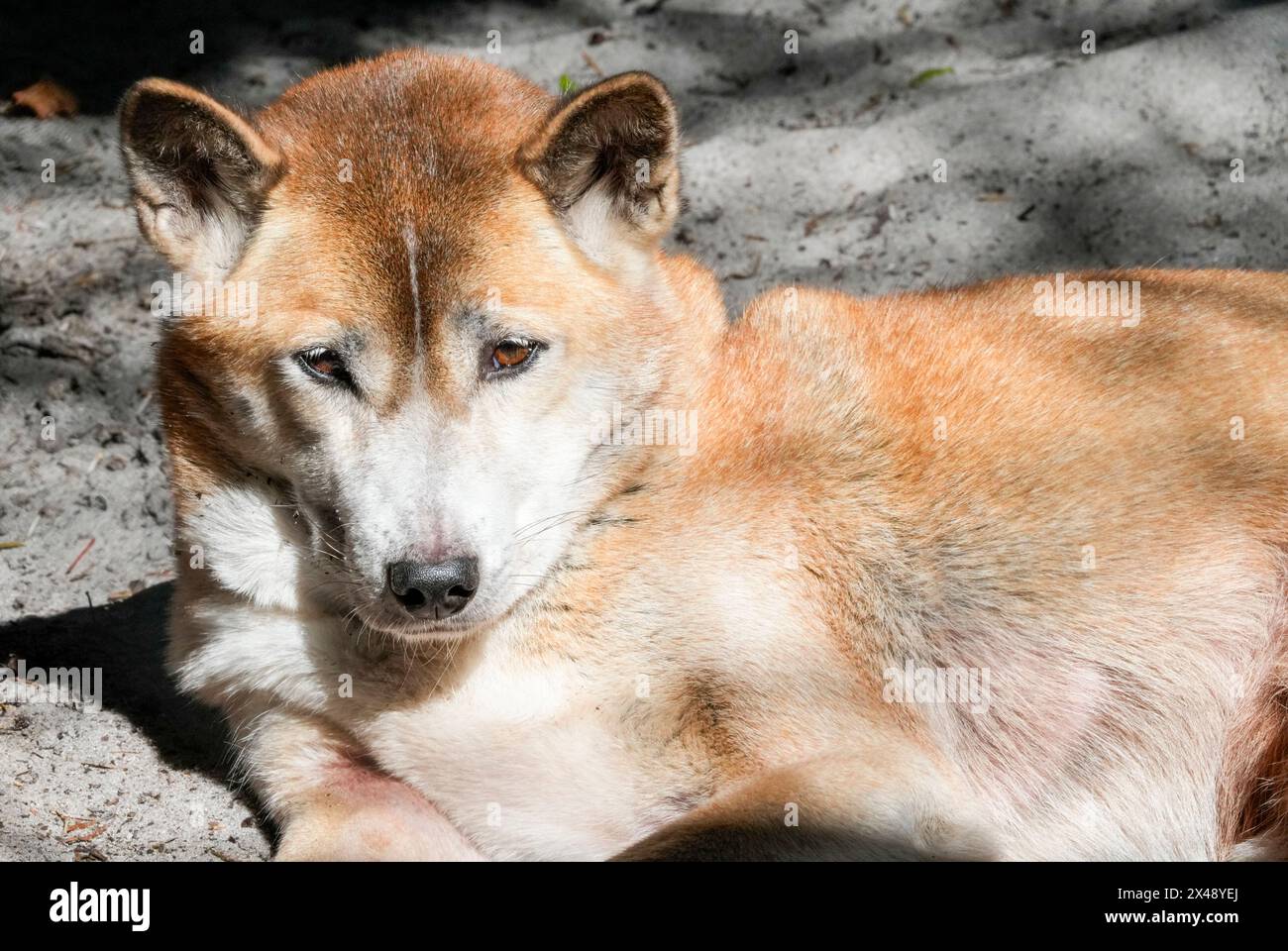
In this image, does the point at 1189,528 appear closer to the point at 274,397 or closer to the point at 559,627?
the point at 559,627

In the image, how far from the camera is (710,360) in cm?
376

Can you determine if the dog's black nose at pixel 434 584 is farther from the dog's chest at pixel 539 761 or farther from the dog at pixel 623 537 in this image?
the dog's chest at pixel 539 761

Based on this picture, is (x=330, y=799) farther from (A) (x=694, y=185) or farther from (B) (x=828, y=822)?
(A) (x=694, y=185)

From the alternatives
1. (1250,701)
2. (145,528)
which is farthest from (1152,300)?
(145,528)

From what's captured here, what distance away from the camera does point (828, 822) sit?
10.3ft

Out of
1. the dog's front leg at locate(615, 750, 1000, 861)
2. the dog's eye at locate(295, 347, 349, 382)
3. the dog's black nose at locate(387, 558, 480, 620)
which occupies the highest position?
the dog's eye at locate(295, 347, 349, 382)

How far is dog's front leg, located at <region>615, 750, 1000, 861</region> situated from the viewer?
3096 millimetres

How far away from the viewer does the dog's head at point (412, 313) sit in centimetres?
321

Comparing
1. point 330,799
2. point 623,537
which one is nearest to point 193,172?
point 623,537

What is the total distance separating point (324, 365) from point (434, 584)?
2.07ft

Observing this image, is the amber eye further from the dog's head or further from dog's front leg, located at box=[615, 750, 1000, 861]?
dog's front leg, located at box=[615, 750, 1000, 861]

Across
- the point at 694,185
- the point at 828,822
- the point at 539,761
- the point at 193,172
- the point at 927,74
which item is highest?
the point at 927,74

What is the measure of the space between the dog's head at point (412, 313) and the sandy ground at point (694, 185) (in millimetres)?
1065

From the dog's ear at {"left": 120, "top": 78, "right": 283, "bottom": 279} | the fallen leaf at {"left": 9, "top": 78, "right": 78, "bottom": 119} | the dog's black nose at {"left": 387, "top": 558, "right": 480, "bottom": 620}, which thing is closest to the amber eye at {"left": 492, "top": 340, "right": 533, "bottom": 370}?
the dog's black nose at {"left": 387, "top": 558, "right": 480, "bottom": 620}
